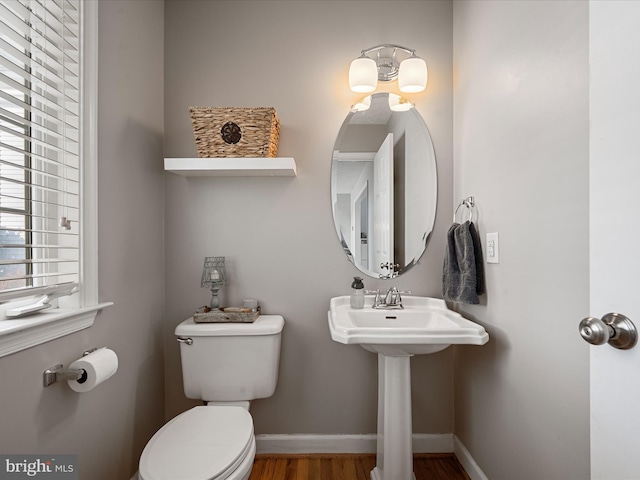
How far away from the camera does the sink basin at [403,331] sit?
1.41 m

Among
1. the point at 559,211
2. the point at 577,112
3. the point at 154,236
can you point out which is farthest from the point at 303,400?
the point at 577,112

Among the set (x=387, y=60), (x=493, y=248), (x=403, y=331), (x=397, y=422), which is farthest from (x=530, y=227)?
(x=387, y=60)

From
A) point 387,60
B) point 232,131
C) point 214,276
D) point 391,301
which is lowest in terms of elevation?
point 391,301

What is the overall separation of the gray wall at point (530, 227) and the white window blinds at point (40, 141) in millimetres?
1546

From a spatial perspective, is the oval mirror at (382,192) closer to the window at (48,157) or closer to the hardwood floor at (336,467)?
the hardwood floor at (336,467)

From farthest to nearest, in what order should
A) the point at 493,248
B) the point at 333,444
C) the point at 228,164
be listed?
the point at 333,444 < the point at 228,164 < the point at 493,248

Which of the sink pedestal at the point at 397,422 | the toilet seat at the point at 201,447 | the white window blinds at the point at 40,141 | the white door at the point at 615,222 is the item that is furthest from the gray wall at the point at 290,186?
the white door at the point at 615,222

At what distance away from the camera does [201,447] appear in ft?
4.11

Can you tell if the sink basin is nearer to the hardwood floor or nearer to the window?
the hardwood floor

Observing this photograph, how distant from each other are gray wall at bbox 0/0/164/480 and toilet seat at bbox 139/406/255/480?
0.91ft

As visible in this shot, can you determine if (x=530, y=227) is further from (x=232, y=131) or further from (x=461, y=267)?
(x=232, y=131)

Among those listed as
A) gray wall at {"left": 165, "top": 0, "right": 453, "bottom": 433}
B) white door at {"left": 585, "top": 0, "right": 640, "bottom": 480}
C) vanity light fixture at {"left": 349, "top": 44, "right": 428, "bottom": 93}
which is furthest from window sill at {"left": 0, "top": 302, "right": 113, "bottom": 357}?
vanity light fixture at {"left": 349, "top": 44, "right": 428, "bottom": 93}

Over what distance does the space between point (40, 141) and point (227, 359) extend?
3.72 feet

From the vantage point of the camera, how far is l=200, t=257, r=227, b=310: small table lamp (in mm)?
1890
